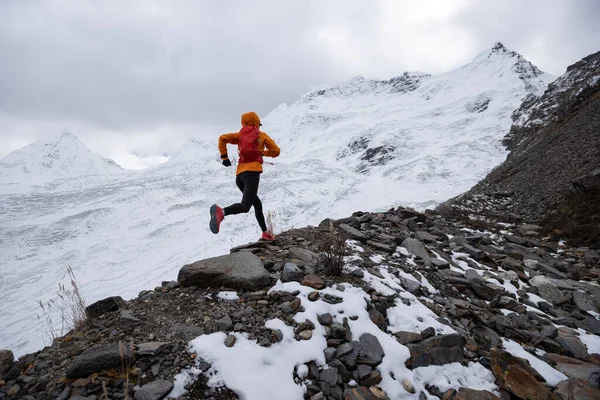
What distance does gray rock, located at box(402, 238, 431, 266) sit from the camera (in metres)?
5.29

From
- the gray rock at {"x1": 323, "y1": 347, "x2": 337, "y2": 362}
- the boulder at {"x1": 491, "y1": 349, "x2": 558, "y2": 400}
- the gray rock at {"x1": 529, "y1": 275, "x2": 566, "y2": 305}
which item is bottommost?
the gray rock at {"x1": 529, "y1": 275, "x2": 566, "y2": 305}

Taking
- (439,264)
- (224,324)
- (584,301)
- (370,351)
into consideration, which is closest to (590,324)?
→ (584,301)

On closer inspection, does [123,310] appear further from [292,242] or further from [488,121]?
[488,121]

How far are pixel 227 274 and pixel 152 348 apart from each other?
1.22 m

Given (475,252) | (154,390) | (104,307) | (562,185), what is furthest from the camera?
(562,185)

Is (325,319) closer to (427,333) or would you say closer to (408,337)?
(408,337)

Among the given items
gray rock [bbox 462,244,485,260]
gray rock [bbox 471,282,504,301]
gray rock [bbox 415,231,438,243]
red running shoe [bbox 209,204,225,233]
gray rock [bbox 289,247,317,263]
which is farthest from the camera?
gray rock [bbox 415,231,438,243]

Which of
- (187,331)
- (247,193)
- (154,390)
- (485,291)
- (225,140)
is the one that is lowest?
(485,291)

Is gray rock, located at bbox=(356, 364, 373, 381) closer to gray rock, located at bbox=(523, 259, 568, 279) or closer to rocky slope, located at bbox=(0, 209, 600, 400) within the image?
rocky slope, located at bbox=(0, 209, 600, 400)

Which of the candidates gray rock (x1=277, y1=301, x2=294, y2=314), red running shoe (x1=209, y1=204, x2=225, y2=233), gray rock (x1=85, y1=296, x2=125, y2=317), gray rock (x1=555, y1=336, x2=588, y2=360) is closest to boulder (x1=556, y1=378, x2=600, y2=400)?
gray rock (x1=555, y1=336, x2=588, y2=360)

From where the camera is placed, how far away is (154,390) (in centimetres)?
216

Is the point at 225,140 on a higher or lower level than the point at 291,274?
higher

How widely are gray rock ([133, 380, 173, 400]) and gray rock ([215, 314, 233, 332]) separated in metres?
0.63

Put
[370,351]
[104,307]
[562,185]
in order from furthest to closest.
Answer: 1. [562,185]
2. [104,307]
3. [370,351]
